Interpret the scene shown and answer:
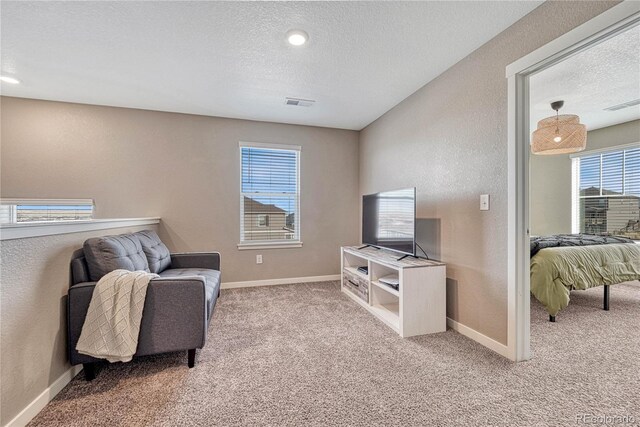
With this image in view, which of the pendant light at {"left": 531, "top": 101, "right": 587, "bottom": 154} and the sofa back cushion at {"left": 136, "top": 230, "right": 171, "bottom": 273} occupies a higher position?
the pendant light at {"left": 531, "top": 101, "right": 587, "bottom": 154}

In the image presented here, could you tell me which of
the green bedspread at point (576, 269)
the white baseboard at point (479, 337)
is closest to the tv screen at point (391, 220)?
the white baseboard at point (479, 337)

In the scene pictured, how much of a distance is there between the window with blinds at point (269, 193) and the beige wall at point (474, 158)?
5.83 ft

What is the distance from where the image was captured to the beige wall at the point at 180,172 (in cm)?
317

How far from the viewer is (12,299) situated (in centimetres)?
131

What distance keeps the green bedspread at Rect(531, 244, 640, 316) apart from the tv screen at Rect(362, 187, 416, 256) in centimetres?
127

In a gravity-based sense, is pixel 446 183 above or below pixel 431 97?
below

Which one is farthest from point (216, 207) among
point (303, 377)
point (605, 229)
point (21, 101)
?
point (605, 229)

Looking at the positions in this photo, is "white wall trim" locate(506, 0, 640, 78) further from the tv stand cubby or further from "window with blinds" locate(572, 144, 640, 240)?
"window with blinds" locate(572, 144, 640, 240)

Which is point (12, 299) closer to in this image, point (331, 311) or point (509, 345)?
point (331, 311)

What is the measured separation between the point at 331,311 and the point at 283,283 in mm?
1308

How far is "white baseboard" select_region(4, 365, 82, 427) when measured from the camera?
1311mm

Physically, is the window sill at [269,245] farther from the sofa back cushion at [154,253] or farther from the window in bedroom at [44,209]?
the window in bedroom at [44,209]

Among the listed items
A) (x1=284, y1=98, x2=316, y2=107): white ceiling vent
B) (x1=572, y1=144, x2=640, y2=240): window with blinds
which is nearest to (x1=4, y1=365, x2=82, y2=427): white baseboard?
(x1=284, y1=98, x2=316, y2=107): white ceiling vent

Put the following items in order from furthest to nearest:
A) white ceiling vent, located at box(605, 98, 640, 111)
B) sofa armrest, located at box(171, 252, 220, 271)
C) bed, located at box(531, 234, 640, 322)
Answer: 1. white ceiling vent, located at box(605, 98, 640, 111)
2. sofa armrest, located at box(171, 252, 220, 271)
3. bed, located at box(531, 234, 640, 322)
